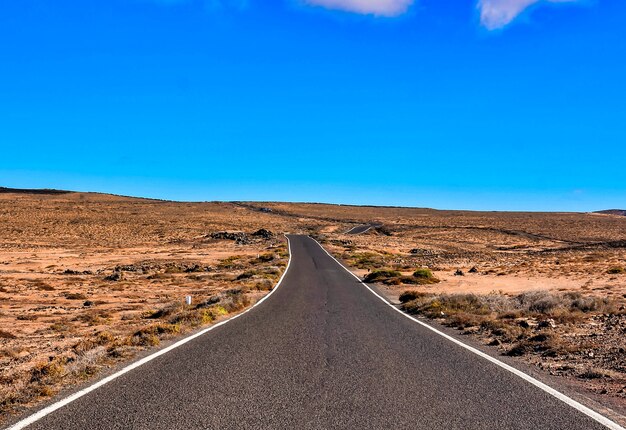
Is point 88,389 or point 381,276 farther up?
point 88,389

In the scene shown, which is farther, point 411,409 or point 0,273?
point 0,273

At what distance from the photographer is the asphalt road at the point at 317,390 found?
574cm

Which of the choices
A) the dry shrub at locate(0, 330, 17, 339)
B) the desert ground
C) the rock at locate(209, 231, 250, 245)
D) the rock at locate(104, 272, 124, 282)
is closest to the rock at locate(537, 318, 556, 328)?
the desert ground

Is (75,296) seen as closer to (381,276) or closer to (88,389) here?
(381,276)

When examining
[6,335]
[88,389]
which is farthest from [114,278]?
[88,389]

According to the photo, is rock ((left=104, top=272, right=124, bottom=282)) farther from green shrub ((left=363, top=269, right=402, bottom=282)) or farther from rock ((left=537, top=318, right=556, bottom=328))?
rock ((left=537, top=318, right=556, bottom=328))

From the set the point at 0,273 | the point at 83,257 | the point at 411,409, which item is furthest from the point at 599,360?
the point at 83,257

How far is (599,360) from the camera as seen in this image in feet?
31.6

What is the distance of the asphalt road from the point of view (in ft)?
18.8

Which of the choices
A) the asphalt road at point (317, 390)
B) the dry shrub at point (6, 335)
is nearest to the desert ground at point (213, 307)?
the dry shrub at point (6, 335)

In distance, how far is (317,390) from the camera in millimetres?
7020

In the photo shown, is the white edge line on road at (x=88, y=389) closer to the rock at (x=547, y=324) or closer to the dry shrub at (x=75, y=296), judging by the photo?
the rock at (x=547, y=324)

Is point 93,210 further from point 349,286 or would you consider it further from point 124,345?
point 124,345

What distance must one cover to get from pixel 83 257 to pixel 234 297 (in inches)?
1655
